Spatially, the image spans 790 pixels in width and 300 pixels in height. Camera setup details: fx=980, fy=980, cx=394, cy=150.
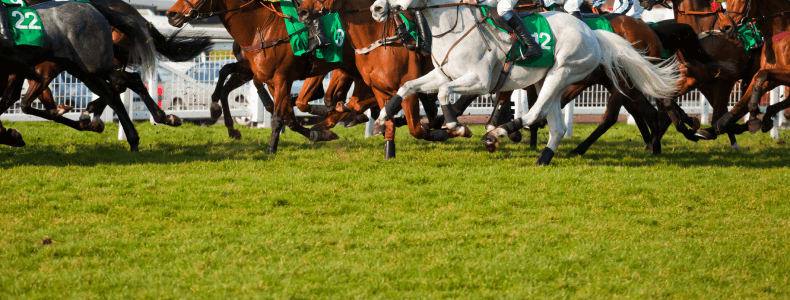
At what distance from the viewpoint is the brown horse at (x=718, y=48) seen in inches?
424

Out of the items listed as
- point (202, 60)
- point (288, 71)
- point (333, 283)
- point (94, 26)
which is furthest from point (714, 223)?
point (202, 60)

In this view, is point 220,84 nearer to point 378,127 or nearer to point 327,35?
point 327,35

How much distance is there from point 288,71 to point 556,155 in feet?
9.90

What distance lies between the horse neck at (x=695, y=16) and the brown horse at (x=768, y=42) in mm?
989

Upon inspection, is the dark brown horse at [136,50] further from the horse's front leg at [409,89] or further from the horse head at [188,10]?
the horse's front leg at [409,89]

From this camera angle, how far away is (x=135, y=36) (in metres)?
10.2

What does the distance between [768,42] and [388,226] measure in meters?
5.43

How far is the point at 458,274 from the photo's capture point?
5172 millimetres

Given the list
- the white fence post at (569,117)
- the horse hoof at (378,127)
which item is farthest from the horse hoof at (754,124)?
the white fence post at (569,117)

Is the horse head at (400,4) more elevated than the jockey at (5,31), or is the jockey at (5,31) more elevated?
the horse head at (400,4)

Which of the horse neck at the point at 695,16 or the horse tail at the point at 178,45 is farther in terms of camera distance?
the horse neck at the point at 695,16

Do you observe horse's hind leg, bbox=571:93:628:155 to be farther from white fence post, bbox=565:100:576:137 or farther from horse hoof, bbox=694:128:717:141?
white fence post, bbox=565:100:576:137

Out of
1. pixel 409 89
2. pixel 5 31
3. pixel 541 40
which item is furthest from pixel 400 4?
pixel 5 31

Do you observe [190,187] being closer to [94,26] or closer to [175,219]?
[175,219]
